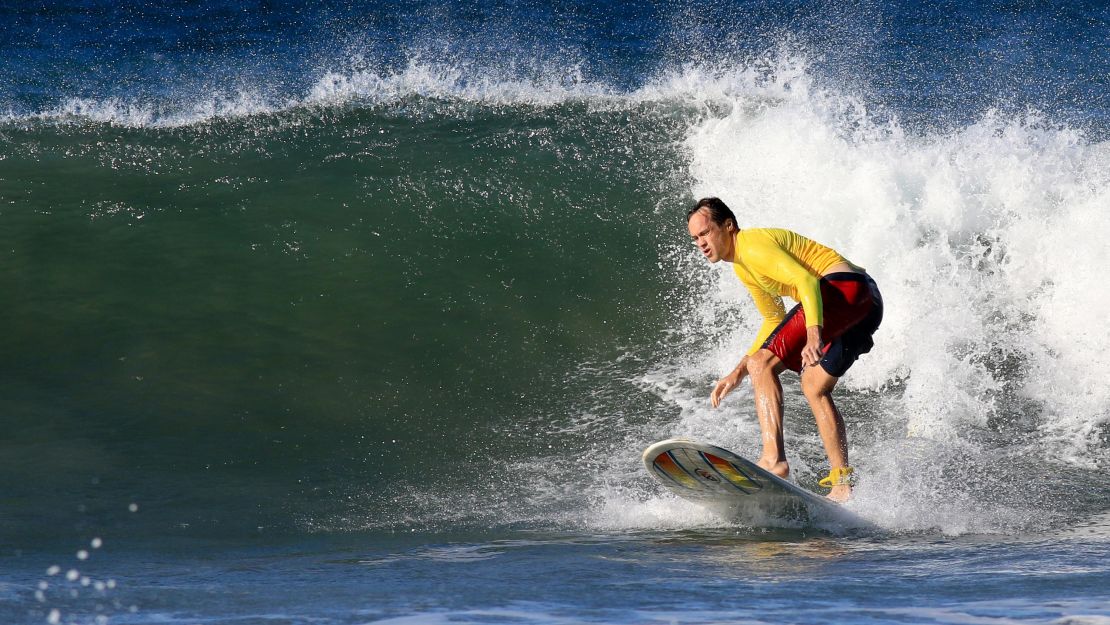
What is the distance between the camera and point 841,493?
5.00 metres

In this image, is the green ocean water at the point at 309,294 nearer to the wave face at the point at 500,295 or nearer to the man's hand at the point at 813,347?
the wave face at the point at 500,295

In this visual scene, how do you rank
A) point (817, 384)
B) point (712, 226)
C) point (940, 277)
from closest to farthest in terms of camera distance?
point (712, 226)
point (817, 384)
point (940, 277)

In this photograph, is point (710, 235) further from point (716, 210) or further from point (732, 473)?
point (732, 473)

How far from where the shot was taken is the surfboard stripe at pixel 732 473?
4.68m

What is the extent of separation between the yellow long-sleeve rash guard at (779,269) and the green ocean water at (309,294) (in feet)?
5.52

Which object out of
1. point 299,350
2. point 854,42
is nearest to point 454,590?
point 299,350

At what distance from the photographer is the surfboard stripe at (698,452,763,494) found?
468 centimetres

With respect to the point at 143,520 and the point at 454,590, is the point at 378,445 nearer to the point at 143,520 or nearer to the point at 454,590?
the point at 143,520

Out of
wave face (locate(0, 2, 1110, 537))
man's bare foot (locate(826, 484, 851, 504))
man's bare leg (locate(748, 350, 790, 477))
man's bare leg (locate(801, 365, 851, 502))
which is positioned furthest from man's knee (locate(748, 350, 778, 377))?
wave face (locate(0, 2, 1110, 537))

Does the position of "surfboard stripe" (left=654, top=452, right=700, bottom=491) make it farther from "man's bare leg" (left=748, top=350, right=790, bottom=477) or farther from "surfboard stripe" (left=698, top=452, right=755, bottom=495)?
"man's bare leg" (left=748, top=350, right=790, bottom=477)

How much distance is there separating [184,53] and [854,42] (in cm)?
933

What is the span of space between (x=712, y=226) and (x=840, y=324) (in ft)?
2.42

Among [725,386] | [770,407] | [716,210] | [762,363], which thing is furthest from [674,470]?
[716,210]

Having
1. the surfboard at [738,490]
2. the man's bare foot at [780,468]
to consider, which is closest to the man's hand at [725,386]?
the surfboard at [738,490]
